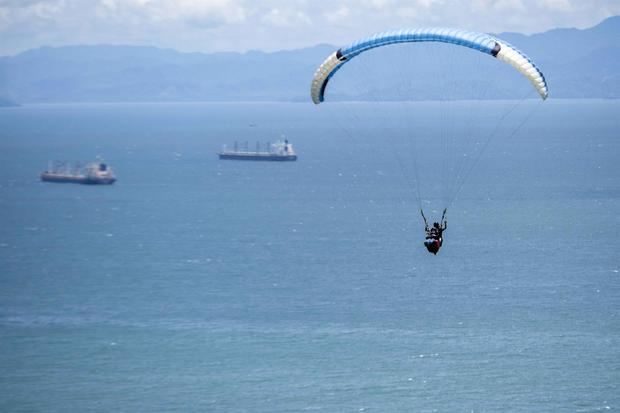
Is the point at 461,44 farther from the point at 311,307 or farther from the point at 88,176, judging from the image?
the point at 88,176

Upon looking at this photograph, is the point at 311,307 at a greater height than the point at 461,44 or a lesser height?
lesser

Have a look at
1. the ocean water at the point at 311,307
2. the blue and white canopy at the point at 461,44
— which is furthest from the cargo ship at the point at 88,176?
the blue and white canopy at the point at 461,44

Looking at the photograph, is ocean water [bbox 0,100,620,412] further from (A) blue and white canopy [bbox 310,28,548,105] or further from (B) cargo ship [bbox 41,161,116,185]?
(A) blue and white canopy [bbox 310,28,548,105]

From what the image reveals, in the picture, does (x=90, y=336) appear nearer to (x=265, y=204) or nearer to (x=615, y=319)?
(x=615, y=319)

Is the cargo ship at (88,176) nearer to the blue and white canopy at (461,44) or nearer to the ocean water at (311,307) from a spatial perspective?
the ocean water at (311,307)

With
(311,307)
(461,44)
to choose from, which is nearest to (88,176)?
(311,307)

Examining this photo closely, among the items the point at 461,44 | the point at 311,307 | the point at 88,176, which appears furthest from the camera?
the point at 88,176

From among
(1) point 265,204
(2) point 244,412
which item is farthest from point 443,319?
(1) point 265,204

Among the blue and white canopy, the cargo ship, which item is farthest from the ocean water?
the blue and white canopy
